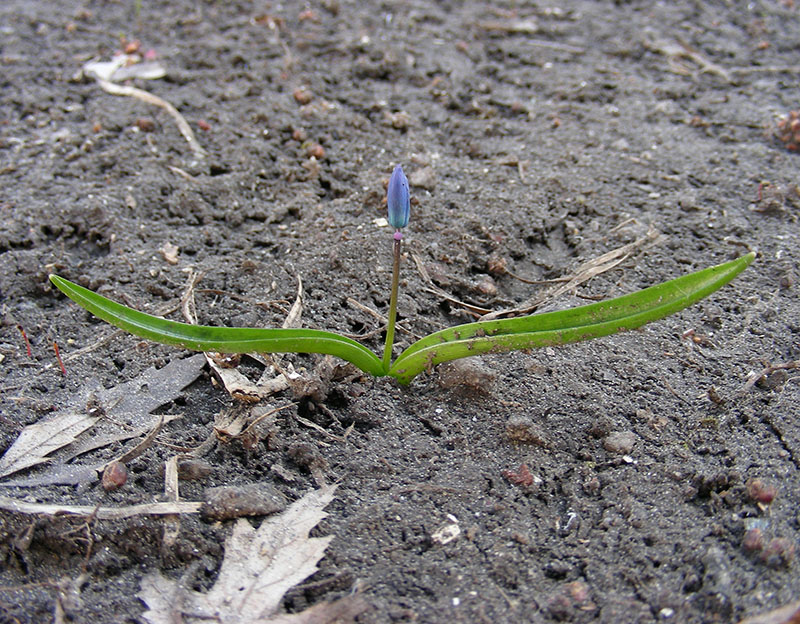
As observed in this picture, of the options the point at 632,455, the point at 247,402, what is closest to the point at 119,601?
the point at 247,402

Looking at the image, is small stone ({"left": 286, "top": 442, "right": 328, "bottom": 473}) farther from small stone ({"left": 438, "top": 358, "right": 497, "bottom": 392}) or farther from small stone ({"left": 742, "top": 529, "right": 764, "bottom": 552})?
small stone ({"left": 742, "top": 529, "right": 764, "bottom": 552})

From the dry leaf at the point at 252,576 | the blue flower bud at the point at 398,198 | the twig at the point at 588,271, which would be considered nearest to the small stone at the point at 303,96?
the twig at the point at 588,271

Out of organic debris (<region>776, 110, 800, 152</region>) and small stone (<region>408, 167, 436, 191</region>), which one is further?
organic debris (<region>776, 110, 800, 152</region>)

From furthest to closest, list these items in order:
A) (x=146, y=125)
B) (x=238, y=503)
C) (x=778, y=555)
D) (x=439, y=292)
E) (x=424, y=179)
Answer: (x=146, y=125)
(x=424, y=179)
(x=439, y=292)
(x=238, y=503)
(x=778, y=555)

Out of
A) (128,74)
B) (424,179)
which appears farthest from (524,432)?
(128,74)

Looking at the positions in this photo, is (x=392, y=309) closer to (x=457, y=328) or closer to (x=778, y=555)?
(x=457, y=328)

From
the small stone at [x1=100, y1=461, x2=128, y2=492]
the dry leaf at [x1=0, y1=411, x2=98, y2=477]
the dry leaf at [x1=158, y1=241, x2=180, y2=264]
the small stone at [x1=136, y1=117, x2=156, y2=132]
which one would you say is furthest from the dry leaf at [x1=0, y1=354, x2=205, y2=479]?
the small stone at [x1=136, y1=117, x2=156, y2=132]

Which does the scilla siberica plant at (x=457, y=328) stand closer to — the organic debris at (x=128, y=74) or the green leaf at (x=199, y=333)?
the green leaf at (x=199, y=333)
